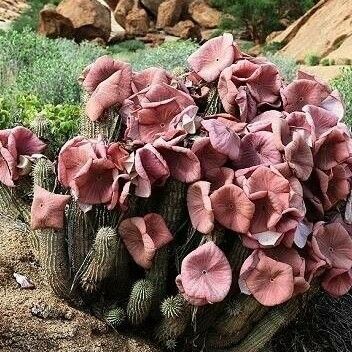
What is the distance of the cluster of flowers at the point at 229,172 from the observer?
112 inches

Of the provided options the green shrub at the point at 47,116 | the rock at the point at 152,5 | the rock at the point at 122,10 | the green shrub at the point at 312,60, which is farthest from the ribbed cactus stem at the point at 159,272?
the rock at the point at 152,5

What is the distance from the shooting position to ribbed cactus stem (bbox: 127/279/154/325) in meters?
2.95

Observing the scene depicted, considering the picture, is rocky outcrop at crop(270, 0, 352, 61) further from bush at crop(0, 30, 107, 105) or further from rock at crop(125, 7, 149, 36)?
bush at crop(0, 30, 107, 105)

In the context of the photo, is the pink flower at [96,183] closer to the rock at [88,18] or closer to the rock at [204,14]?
the rock at [88,18]

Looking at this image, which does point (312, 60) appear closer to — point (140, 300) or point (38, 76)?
point (38, 76)

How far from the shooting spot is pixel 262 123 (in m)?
3.10

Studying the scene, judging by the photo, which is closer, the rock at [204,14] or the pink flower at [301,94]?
the pink flower at [301,94]

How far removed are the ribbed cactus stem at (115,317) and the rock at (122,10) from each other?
2037 centimetres

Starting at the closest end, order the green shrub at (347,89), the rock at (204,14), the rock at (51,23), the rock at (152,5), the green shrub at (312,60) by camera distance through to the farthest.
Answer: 1. the green shrub at (347,89)
2. the green shrub at (312,60)
3. the rock at (51,23)
4. the rock at (204,14)
5. the rock at (152,5)

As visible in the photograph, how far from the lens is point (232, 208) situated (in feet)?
9.43

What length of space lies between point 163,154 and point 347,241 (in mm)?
812

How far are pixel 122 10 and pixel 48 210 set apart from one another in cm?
2098

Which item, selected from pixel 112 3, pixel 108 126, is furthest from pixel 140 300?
pixel 112 3

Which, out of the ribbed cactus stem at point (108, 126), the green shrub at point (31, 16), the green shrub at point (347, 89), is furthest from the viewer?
the green shrub at point (31, 16)
